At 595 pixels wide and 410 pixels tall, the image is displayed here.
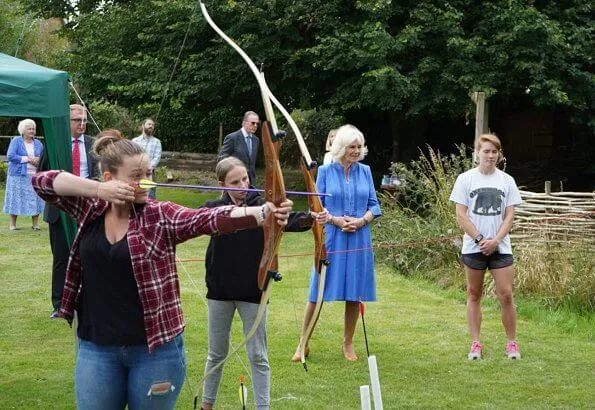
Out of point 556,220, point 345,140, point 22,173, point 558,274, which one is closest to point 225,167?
point 345,140

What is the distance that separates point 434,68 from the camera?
14.9 meters

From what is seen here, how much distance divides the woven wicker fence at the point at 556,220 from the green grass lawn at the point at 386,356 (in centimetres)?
89

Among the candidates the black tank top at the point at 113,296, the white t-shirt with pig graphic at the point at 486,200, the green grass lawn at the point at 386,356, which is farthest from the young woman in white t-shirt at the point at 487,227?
the black tank top at the point at 113,296

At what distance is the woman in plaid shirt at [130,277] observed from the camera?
10.9 feet

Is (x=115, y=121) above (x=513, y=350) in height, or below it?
above

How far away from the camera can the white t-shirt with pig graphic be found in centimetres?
665

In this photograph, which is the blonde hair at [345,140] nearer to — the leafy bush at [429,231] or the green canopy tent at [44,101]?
the green canopy tent at [44,101]

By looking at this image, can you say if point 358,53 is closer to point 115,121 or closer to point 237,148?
point 237,148

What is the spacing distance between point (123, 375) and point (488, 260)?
151 inches

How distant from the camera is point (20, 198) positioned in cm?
1430

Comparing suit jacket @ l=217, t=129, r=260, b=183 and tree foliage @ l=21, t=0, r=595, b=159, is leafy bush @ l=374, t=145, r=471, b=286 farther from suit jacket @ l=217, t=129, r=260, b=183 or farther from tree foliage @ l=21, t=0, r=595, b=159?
tree foliage @ l=21, t=0, r=595, b=159

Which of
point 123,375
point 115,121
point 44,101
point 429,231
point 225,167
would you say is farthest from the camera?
point 115,121

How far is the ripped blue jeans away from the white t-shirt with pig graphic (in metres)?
3.70

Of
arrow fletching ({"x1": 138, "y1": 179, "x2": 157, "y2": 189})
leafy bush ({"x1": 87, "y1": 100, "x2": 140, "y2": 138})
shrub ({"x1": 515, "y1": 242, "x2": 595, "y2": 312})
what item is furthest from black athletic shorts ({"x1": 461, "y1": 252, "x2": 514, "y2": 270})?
leafy bush ({"x1": 87, "y1": 100, "x2": 140, "y2": 138})
